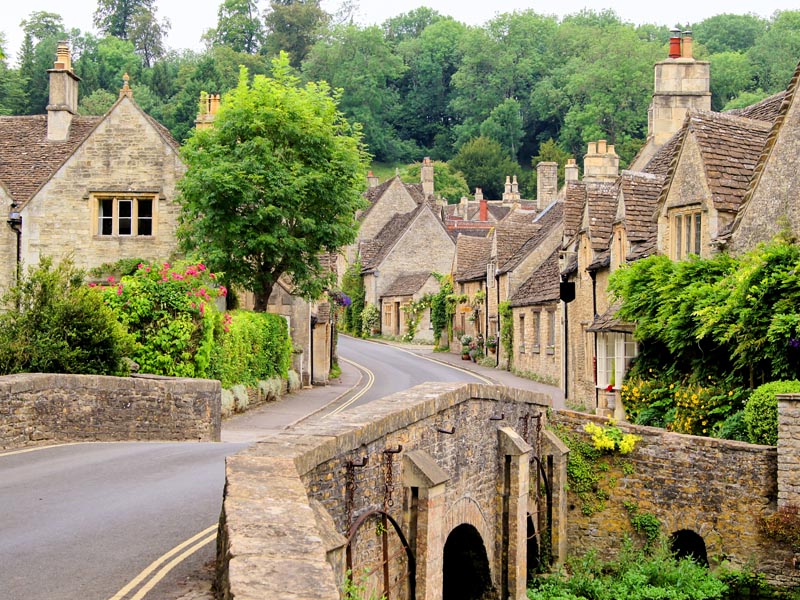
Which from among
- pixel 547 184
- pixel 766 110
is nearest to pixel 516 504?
pixel 766 110

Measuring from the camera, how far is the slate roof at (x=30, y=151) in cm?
3650

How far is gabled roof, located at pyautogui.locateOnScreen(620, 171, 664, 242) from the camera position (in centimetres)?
2859

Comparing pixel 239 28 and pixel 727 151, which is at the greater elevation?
pixel 239 28

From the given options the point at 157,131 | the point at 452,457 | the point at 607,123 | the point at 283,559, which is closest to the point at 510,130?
the point at 607,123

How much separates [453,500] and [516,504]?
2.97 m

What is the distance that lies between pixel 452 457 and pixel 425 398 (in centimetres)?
154

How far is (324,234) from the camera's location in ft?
116

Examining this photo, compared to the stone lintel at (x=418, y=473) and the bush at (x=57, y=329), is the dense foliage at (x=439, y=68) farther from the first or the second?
the stone lintel at (x=418, y=473)

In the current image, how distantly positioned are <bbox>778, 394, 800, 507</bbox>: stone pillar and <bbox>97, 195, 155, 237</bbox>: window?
22.1 metres

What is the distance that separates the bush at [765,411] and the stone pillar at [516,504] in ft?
16.8

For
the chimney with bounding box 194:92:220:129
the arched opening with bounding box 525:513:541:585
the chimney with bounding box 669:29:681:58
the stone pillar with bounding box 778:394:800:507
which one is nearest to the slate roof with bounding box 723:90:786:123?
the chimney with bounding box 669:29:681:58

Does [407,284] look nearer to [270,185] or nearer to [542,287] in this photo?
[542,287]

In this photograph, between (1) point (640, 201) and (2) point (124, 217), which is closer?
(1) point (640, 201)

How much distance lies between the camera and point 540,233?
5031cm
